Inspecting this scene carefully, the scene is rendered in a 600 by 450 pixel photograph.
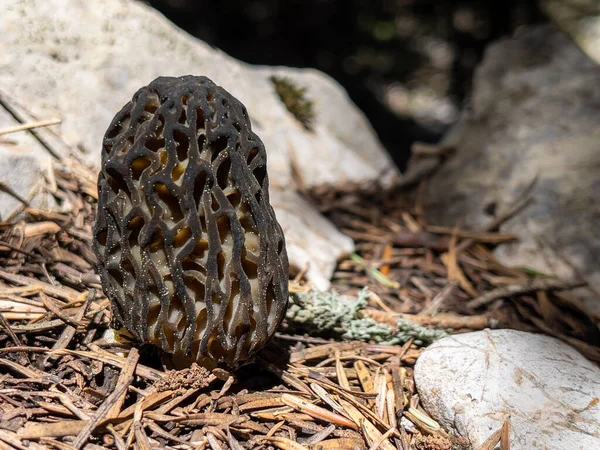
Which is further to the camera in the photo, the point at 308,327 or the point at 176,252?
the point at 308,327

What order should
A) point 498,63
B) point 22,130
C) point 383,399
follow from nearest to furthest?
point 383,399
point 22,130
point 498,63

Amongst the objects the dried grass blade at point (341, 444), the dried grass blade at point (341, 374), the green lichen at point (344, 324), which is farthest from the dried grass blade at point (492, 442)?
the green lichen at point (344, 324)

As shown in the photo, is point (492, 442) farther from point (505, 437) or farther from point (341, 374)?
point (341, 374)

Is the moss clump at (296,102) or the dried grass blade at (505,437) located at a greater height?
the moss clump at (296,102)

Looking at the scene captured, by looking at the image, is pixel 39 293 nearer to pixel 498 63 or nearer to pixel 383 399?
pixel 383 399

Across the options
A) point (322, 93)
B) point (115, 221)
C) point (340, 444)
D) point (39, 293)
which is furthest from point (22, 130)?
point (322, 93)

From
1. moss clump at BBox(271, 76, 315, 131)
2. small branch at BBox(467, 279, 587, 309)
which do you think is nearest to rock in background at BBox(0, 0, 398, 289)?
moss clump at BBox(271, 76, 315, 131)

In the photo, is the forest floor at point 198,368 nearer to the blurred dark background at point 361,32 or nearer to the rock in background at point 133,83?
the rock in background at point 133,83
